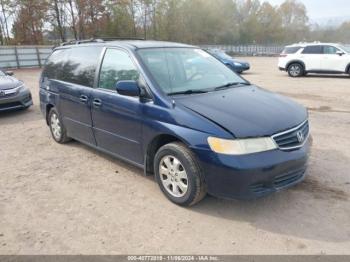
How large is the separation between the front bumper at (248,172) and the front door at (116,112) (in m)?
1.06

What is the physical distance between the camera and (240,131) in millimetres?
3305

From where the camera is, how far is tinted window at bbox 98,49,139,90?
423 centimetres

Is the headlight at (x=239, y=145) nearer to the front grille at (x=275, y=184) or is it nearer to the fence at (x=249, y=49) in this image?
the front grille at (x=275, y=184)

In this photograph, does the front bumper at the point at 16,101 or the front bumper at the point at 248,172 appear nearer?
the front bumper at the point at 248,172

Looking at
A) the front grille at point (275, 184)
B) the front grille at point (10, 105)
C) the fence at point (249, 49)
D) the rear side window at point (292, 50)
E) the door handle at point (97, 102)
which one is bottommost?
the fence at point (249, 49)

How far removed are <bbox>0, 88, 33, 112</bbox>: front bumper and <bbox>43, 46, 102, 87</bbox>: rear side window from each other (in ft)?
8.94

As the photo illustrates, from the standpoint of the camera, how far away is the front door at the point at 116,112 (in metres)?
4.13

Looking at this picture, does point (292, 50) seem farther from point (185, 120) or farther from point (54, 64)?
point (185, 120)

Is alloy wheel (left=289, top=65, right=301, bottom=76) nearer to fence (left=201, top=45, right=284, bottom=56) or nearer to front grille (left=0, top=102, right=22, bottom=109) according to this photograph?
front grille (left=0, top=102, right=22, bottom=109)

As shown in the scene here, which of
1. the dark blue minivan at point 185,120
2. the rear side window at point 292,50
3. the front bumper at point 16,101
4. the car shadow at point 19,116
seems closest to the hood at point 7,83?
the front bumper at point 16,101

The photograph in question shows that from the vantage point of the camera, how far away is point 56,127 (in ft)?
19.9

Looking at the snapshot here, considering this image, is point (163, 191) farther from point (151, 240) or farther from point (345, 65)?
point (345, 65)

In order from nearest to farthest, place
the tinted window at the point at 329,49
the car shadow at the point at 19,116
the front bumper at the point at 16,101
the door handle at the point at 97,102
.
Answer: the door handle at the point at 97,102 → the car shadow at the point at 19,116 → the front bumper at the point at 16,101 → the tinted window at the point at 329,49

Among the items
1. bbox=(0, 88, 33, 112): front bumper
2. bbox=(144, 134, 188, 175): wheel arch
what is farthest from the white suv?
bbox=(144, 134, 188, 175): wheel arch
